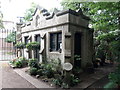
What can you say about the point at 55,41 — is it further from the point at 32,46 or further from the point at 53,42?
the point at 32,46

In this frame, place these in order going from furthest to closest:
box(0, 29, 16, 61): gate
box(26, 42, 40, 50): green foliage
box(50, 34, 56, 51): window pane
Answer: box(0, 29, 16, 61): gate
box(26, 42, 40, 50): green foliage
box(50, 34, 56, 51): window pane

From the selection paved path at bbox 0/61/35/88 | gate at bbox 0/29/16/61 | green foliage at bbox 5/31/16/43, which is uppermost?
green foliage at bbox 5/31/16/43

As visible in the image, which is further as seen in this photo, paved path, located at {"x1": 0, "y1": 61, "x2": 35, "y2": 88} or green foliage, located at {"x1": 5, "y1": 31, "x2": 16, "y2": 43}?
green foliage, located at {"x1": 5, "y1": 31, "x2": 16, "y2": 43}

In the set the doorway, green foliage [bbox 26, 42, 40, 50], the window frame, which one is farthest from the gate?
the doorway

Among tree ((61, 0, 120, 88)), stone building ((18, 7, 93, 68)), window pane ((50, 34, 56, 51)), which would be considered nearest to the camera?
tree ((61, 0, 120, 88))

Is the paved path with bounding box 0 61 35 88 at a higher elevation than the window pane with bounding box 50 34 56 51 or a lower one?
lower

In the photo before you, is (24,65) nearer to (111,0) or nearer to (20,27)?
(20,27)

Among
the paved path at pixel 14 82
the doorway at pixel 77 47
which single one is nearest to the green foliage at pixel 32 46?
the paved path at pixel 14 82

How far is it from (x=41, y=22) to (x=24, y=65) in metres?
4.36

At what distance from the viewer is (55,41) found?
7477 millimetres

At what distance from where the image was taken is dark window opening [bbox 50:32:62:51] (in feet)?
23.7

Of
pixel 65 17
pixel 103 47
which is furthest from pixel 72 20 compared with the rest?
pixel 103 47

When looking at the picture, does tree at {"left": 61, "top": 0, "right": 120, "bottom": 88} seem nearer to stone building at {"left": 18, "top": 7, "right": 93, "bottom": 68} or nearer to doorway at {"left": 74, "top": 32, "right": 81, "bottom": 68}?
stone building at {"left": 18, "top": 7, "right": 93, "bottom": 68}

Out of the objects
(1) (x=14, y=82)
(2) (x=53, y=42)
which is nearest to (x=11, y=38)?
(2) (x=53, y=42)
